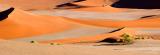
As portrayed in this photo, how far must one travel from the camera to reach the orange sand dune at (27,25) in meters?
30.0

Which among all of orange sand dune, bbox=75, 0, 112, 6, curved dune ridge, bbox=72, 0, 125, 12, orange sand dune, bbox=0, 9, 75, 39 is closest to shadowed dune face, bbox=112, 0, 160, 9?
curved dune ridge, bbox=72, 0, 125, 12

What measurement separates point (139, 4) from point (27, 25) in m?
35.4

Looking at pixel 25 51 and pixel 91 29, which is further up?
pixel 25 51

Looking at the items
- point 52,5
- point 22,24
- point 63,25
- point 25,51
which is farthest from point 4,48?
point 52,5

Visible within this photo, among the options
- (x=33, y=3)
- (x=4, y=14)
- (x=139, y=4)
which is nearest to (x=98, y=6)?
(x=139, y=4)

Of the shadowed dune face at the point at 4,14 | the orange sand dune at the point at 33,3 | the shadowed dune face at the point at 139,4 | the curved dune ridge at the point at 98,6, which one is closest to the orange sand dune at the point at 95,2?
the curved dune ridge at the point at 98,6

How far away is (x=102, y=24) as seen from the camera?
35625 millimetres

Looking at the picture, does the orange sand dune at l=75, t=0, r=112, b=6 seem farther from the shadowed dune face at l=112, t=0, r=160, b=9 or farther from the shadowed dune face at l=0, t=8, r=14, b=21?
the shadowed dune face at l=0, t=8, r=14, b=21

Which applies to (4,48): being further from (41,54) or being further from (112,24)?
(112,24)

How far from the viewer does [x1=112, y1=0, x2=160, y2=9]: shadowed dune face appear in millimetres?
63188

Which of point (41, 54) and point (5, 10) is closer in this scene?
point (41, 54)

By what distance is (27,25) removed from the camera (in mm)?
31688

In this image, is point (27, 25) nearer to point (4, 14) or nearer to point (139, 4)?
point (4, 14)

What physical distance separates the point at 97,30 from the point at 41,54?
73.5ft
